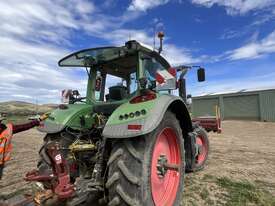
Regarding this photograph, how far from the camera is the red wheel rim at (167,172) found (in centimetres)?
328

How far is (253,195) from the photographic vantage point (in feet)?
13.5

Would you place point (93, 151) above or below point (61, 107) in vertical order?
below

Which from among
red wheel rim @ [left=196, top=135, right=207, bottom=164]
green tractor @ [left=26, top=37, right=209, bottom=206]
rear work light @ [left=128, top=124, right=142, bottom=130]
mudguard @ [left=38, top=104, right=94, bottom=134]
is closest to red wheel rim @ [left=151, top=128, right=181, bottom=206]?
green tractor @ [left=26, top=37, right=209, bottom=206]

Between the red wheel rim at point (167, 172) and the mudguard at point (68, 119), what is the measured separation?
116 centimetres

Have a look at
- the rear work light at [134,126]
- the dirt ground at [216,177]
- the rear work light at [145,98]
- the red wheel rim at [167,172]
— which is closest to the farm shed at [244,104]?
the dirt ground at [216,177]

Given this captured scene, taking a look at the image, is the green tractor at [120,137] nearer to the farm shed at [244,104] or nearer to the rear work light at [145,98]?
the rear work light at [145,98]

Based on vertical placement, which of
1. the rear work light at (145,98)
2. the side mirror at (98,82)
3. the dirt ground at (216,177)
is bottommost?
the dirt ground at (216,177)

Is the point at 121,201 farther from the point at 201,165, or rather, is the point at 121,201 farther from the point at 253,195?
the point at 201,165

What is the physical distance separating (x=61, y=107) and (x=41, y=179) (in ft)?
5.55

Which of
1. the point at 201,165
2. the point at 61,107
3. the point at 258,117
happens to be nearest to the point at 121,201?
the point at 61,107

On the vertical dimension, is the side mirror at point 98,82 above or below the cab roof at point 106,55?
below

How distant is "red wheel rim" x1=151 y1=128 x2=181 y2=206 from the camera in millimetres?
3277

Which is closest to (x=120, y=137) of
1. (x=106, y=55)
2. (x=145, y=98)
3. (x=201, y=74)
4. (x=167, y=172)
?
(x=145, y=98)

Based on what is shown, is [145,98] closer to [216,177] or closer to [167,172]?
[167,172]
